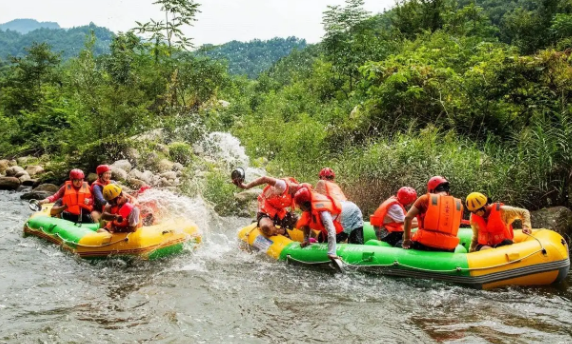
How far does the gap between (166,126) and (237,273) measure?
9.85 metres

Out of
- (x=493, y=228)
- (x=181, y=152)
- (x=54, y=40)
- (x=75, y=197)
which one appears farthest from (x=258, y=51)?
(x=493, y=228)

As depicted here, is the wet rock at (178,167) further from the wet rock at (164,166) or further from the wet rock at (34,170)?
the wet rock at (34,170)

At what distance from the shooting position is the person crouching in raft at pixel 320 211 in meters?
6.82

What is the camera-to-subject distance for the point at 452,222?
6.29 meters

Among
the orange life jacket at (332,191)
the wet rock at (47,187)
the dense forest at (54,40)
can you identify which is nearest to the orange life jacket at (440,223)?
the orange life jacket at (332,191)

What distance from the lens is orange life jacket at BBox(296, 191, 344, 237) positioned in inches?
272

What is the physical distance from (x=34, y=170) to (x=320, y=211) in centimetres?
1284

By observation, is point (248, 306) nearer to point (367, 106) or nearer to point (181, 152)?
point (367, 106)

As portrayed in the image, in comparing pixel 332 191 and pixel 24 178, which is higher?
pixel 332 191

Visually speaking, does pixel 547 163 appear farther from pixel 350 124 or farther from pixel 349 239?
pixel 350 124

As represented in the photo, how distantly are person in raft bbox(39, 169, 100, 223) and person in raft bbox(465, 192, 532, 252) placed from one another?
6.31 m

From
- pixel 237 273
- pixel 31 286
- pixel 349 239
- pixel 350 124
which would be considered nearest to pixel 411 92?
pixel 350 124

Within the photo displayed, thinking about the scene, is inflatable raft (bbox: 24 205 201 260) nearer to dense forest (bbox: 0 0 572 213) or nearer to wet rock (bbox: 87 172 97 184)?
dense forest (bbox: 0 0 572 213)

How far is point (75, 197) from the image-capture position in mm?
9125
